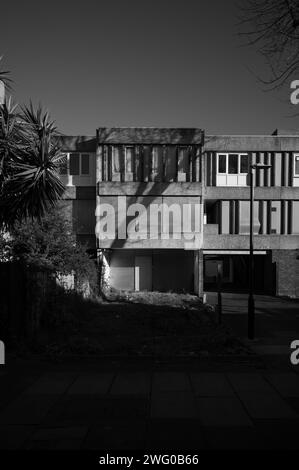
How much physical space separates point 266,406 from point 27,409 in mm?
3888

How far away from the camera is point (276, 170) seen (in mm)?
27703

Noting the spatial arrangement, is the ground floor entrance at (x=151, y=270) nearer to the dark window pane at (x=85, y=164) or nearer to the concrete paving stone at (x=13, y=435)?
the dark window pane at (x=85, y=164)

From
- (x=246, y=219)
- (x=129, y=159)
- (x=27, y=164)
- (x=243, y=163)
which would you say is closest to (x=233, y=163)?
(x=243, y=163)

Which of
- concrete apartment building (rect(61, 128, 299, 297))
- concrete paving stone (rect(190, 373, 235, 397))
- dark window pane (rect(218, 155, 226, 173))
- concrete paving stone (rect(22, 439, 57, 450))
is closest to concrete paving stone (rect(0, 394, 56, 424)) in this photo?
concrete paving stone (rect(22, 439, 57, 450))

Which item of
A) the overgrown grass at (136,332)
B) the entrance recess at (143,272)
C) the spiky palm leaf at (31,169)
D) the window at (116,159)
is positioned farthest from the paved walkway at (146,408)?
the entrance recess at (143,272)

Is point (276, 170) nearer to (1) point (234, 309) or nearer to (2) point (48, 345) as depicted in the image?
(1) point (234, 309)

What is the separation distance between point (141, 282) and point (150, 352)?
18.3m

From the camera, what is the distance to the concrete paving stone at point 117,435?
5535 millimetres

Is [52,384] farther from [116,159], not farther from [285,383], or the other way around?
[116,159]

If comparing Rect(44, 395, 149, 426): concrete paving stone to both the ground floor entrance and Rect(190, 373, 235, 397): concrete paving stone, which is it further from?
the ground floor entrance

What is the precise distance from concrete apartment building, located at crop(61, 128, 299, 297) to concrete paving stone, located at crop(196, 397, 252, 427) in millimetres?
18867

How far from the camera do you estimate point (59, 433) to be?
5.91m

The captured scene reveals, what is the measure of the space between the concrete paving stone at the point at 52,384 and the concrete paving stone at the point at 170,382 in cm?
169

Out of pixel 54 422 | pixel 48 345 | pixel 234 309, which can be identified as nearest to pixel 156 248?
pixel 234 309
